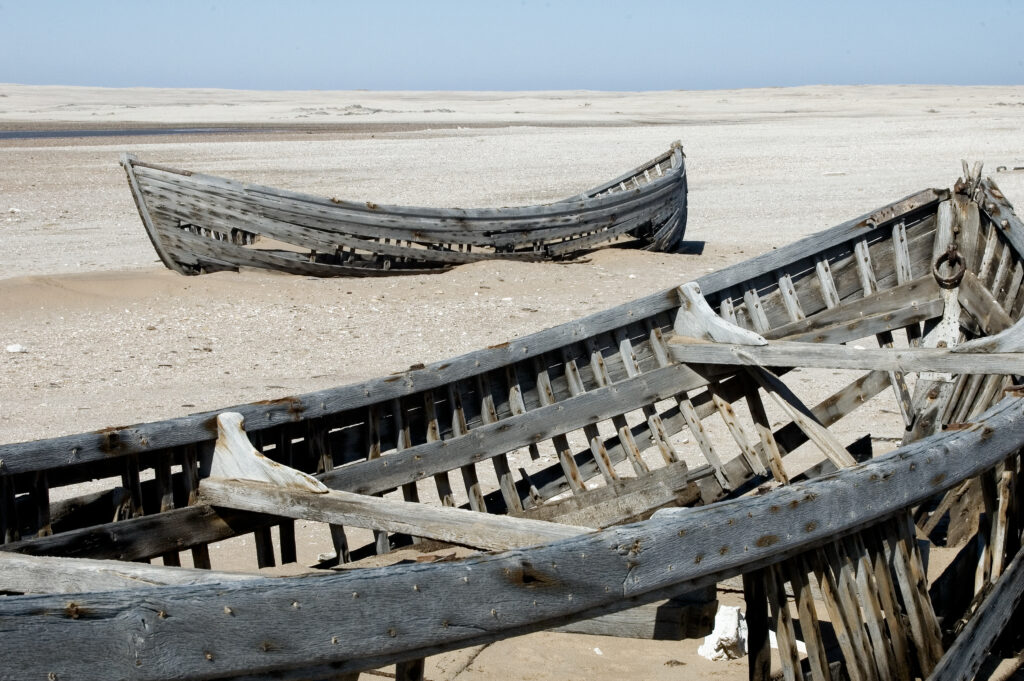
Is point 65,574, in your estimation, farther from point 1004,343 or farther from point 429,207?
point 429,207

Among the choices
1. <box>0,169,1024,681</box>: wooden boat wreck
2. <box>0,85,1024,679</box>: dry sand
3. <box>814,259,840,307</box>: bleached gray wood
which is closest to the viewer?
<box>0,169,1024,681</box>: wooden boat wreck

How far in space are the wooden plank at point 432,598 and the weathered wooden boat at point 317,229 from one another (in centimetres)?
933

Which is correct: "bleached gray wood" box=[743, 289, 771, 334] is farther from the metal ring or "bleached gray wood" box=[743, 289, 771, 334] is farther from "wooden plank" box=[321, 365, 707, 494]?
the metal ring

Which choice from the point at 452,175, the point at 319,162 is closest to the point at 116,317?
the point at 452,175

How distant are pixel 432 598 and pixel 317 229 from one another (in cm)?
980

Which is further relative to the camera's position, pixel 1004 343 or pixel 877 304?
pixel 877 304

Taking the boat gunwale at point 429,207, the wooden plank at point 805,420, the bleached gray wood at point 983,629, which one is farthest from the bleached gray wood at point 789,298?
the boat gunwale at point 429,207

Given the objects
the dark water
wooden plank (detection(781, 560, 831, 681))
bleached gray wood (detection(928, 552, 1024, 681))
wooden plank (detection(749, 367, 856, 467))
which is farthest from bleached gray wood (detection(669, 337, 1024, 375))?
the dark water

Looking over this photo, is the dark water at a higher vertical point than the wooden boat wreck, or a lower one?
higher

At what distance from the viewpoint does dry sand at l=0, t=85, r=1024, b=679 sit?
315 inches

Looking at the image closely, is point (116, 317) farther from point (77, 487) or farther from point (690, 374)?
point (690, 374)

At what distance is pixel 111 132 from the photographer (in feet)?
152

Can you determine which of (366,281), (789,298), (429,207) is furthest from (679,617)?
(429,207)

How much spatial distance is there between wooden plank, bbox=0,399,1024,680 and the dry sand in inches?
56.5
